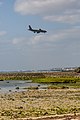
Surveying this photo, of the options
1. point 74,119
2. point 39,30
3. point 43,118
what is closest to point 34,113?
point 43,118

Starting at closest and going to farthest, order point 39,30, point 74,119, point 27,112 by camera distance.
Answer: point 74,119 → point 27,112 → point 39,30

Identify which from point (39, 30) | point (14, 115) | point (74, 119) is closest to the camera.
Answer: point (74, 119)

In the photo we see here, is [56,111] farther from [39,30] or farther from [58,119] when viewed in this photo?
[39,30]

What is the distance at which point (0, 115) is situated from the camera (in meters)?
30.7

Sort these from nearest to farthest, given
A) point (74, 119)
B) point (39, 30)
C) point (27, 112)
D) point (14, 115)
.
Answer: point (74, 119), point (14, 115), point (27, 112), point (39, 30)

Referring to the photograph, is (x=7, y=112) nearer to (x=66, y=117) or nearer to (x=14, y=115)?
(x=14, y=115)

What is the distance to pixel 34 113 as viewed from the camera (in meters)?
31.8

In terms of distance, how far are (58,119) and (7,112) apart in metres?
7.20

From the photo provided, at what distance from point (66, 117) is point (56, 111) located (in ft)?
17.7

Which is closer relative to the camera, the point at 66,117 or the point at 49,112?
Result: the point at 66,117

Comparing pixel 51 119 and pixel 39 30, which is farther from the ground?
pixel 39 30

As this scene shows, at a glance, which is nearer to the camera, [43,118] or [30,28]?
[43,118]

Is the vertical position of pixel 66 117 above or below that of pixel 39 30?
below

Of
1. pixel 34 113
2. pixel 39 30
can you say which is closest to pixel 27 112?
pixel 34 113
